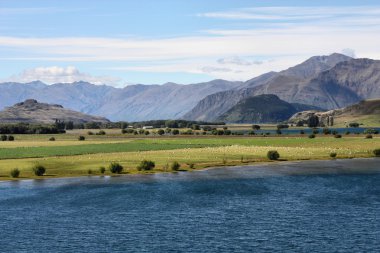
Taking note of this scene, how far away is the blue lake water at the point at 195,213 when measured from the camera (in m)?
68.1

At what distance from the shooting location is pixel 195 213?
85.8m

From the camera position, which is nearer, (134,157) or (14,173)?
(14,173)

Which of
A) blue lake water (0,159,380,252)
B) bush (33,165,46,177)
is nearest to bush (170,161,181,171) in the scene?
blue lake water (0,159,380,252)

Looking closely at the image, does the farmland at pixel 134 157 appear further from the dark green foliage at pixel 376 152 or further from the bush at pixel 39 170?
the dark green foliage at pixel 376 152

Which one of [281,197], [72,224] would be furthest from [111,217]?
[281,197]

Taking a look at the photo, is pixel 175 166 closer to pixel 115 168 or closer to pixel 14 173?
pixel 115 168

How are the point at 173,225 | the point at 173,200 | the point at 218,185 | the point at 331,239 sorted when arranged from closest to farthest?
the point at 331,239
the point at 173,225
the point at 173,200
the point at 218,185

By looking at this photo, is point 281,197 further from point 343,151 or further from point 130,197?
point 343,151

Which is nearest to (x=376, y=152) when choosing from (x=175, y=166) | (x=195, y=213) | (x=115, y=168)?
(x=175, y=166)

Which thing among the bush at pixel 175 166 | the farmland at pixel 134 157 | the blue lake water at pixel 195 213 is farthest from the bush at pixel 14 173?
the bush at pixel 175 166

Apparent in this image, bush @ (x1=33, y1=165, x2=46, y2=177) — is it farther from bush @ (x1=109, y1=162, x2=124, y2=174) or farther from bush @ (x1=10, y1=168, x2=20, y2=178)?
bush @ (x1=109, y1=162, x2=124, y2=174)

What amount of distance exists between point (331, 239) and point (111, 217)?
3163 cm

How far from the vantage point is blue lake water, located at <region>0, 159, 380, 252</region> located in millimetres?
68125

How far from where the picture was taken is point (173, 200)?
318 ft
